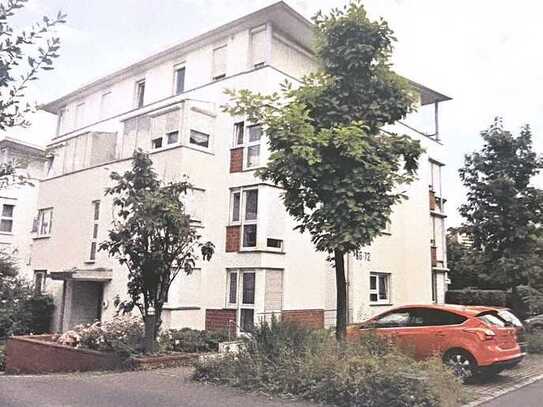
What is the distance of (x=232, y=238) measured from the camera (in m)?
18.2

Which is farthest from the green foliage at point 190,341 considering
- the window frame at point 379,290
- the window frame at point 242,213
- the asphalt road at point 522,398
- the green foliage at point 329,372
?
the window frame at point 379,290

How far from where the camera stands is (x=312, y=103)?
10.9m

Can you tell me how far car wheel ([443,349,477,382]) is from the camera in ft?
35.6

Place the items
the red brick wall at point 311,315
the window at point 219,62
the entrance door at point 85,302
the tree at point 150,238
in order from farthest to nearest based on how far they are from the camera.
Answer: the entrance door at point 85,302 < the window at point 219,62 < the red brick wall at point 311,315 < the tree at point 150,238

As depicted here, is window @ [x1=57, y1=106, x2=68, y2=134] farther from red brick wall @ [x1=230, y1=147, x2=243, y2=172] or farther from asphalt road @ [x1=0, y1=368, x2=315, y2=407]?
asphalt road @ [x1=0, y1=368, x2=315, y2=407]

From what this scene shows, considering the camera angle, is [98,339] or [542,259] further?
[542,259]

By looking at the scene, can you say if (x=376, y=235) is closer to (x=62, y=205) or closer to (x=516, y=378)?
(x=516, y=378)

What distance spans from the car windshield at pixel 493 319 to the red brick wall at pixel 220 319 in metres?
7.84

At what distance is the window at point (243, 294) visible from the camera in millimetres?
17234

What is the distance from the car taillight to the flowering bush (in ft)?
24.0

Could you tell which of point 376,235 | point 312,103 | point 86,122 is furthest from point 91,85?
point 376,235

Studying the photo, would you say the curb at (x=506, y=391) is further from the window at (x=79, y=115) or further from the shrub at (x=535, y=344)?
the window at (x=79, y=115)

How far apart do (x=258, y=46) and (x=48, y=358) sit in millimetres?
12028

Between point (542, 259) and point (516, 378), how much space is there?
8.05 m
